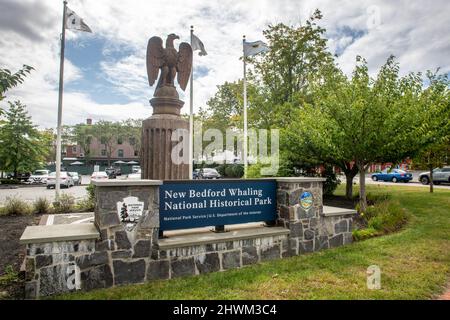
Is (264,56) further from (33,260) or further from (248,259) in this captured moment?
(33,260)

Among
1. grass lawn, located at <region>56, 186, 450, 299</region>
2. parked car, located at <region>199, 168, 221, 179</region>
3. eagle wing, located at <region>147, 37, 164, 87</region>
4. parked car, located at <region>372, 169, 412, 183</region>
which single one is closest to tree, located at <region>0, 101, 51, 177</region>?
parked car, located at <region>199, 168, 221, 179</region>

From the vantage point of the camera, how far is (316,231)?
6.19m

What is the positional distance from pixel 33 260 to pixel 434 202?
46.8 ft

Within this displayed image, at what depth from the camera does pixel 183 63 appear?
336 inches

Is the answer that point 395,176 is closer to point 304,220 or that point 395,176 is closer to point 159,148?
point 304,220

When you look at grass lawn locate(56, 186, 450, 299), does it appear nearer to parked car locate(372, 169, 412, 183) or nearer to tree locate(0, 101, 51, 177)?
parked car locate(372, 169, 412, 183)

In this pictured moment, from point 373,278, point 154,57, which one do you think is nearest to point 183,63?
point 154,57

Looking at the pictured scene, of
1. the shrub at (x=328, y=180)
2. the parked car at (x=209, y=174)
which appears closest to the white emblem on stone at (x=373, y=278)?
the shrub at (x=328, y=180)

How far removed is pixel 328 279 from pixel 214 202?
228cm

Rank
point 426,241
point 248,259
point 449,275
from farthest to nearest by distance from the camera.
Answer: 1. point 426,241
2. point 248,259
3. point 449,275

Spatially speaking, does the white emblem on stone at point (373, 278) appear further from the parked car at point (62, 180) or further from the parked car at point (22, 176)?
the parked car at point (22, 176)

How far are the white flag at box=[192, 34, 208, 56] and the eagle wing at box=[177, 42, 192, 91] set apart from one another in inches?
142
